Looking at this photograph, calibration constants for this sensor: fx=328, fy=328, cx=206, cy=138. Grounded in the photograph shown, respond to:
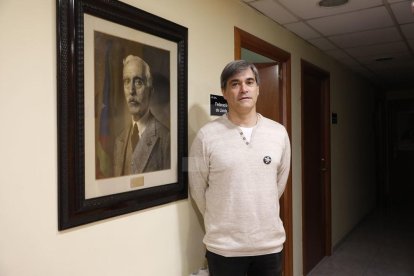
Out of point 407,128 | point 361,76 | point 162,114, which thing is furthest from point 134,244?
point 407,128

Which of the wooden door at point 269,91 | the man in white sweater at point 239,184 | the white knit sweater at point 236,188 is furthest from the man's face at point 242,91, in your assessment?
the wooden door at point 269,91

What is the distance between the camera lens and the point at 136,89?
1.37 metres

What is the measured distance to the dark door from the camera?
Result: 3186mm

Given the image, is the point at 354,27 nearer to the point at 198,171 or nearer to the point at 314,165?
the point at 314,165

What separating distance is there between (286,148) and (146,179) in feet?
2.59

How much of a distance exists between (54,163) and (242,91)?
875 millimetres

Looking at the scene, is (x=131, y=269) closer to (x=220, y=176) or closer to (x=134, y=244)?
(x=134, y=244)

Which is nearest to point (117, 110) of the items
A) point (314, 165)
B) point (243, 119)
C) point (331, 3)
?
point (243, 119)

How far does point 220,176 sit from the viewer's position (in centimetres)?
153

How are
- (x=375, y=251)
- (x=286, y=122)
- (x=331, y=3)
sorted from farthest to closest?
(x=375, y=251) < (x=286, y=122) < (x=331, y=3)

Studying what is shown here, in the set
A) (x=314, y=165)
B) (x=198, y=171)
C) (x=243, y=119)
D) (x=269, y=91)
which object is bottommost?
(x=314, y=165)

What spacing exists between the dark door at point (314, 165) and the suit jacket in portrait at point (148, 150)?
1.91m

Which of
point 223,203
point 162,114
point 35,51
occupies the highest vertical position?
point 35,51

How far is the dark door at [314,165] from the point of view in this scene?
10.5ft
